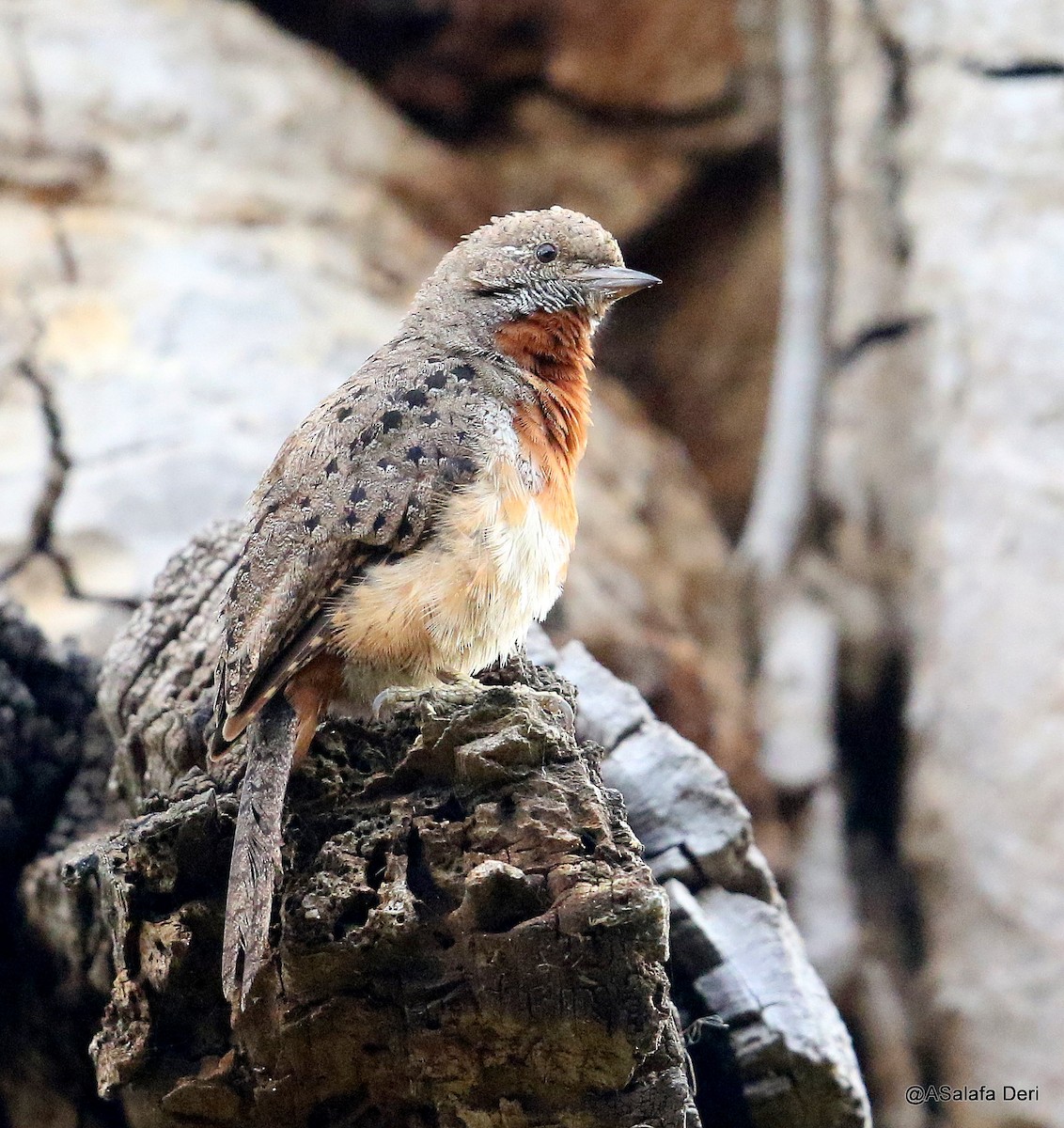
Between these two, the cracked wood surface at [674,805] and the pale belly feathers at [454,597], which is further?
the pale belly feathers at [454,597]

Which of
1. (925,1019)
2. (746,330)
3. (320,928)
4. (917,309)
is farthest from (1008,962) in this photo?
(320,928)

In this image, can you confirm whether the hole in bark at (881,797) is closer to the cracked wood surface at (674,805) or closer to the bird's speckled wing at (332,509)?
the cracked wood surface at (674,805)

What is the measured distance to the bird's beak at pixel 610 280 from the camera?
429cm

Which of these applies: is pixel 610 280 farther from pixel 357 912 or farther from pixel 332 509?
pixel 357 912

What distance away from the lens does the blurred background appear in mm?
6371

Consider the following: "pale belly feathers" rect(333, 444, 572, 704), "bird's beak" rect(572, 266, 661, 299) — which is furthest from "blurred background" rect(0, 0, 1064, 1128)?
"pale belly feathers" rect(333, 444, 572, 704)

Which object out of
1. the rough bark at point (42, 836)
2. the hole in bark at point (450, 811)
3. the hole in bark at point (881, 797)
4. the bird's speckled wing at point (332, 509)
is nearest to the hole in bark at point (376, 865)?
the hole in bark at point (450, 811)

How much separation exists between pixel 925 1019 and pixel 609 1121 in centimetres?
445

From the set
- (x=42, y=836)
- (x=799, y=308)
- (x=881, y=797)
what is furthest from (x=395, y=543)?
(x=799, y=308)

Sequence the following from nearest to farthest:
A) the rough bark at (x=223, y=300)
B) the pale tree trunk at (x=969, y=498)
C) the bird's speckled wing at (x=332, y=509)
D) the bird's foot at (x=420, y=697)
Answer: the bird's foot at (x=420, y=697)
the bird's speckled wing at (x=332, y=509)
the rough bark at (x=223, y=300)
the pale tree trunk at (x=969, y=498)

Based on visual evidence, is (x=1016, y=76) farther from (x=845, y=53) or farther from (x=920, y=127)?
(x=845, y=53)

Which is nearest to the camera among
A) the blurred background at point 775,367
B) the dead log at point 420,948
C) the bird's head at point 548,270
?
the dead log at point 420,948

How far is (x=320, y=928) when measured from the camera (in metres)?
2.88

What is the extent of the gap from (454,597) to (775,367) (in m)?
5.42
